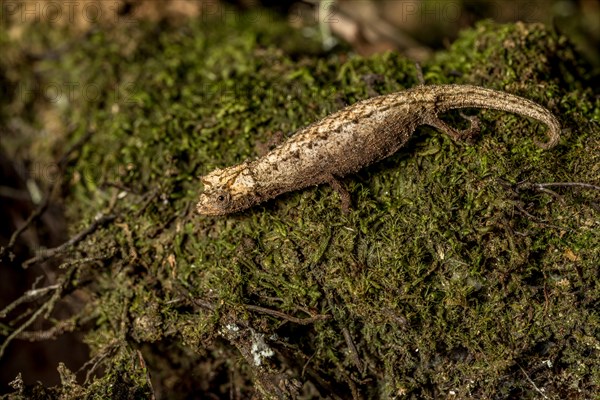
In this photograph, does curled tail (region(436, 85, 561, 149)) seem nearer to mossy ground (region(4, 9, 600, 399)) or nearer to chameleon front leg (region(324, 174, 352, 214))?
mossy ground (region(4, 9, 600, 399))

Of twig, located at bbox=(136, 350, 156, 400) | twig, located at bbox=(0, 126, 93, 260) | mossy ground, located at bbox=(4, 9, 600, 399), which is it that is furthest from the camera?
twig, located at bbox=(0, 126, 93, 260)

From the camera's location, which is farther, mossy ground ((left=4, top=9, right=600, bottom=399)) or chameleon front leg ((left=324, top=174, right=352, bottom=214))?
chameleon front leg ((left=324, top=174, right=352, bottom=214))

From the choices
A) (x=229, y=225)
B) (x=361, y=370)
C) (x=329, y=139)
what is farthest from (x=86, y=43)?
(x=361, y=370)

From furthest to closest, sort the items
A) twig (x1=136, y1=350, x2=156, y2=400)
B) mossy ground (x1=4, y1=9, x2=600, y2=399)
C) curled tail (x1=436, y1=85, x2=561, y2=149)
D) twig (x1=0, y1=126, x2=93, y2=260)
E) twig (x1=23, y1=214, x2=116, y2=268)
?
twig (x1=0, y1=126, x2=93, y2=260), twig (x1=23, y1=214, x2=116, y2=268), twig (x1=136, y1=350, x2=156, y2=400), curled tail (x1=436, y1=85, x2=561, y2=149), mossy ground (x1=4, y1=9, x2=600, y2=399)

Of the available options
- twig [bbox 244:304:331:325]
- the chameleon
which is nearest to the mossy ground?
twig [bbox 244:304:331:325]

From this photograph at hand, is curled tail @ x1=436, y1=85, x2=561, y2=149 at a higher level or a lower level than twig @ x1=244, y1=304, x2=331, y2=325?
higher

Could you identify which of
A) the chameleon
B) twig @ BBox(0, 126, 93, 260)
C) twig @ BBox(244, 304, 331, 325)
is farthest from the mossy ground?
twig @ BBox(0, 126, 93, 260)

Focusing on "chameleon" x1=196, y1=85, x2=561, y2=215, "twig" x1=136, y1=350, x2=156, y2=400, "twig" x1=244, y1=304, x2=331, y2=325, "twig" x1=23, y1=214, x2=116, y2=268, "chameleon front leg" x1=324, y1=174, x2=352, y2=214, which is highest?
"chameleon" x1=196, y1=85, x2=561, y2=215
